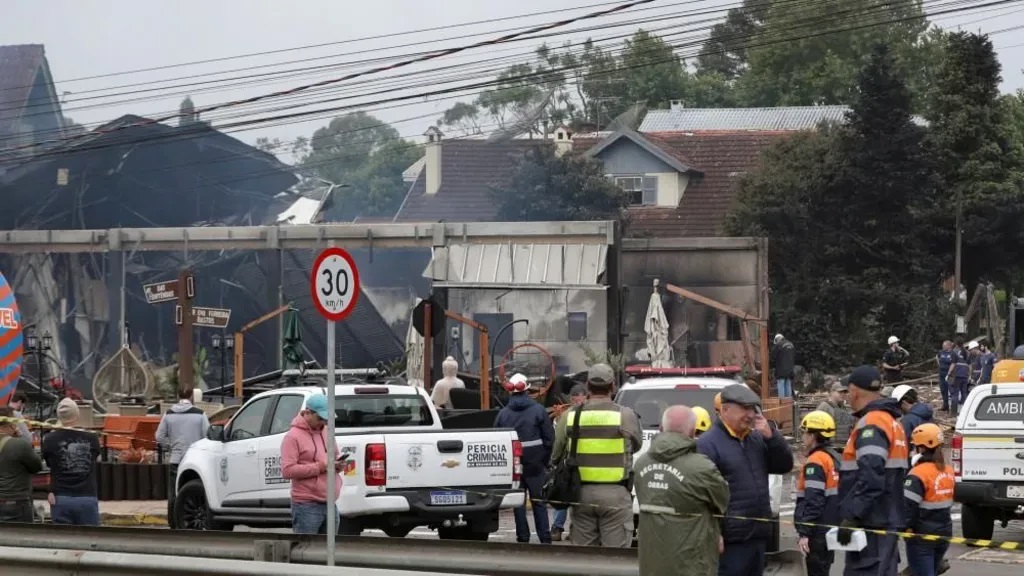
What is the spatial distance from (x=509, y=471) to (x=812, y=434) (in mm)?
5052

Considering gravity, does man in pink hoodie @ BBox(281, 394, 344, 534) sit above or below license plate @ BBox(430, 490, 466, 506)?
above

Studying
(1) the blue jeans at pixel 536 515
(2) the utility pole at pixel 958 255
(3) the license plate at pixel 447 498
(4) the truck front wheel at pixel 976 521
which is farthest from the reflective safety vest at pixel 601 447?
(2) the utility pole at pixel 958 255

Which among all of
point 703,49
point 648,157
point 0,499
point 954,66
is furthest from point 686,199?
point 0,499

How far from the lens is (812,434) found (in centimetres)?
1193

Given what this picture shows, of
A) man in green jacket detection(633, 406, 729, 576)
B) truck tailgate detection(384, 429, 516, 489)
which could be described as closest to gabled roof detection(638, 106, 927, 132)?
truck tailgate detection(384, 429, 516, 489)

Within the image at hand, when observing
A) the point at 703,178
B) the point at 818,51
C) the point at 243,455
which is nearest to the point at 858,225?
the point at 703,178

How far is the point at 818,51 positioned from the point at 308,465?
7615 cm

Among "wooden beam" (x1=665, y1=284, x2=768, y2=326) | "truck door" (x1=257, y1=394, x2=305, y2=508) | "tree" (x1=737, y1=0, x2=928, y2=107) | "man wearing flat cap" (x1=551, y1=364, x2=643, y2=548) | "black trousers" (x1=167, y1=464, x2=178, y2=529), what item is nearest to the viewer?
"man wearing flat cap" (x1=551, y1=364, x2=643, y2=548)

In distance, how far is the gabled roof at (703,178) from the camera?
58.9m

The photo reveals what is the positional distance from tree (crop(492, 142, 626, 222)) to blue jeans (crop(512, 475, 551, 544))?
37.3 meters

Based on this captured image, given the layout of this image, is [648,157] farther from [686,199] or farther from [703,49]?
[703,49]

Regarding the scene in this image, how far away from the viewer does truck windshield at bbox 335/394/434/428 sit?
1672 centimetres

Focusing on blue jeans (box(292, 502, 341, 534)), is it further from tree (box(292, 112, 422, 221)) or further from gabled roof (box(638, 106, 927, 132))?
gabled roof (box(638, 106, 927, 132))

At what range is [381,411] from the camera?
56.0 ft
